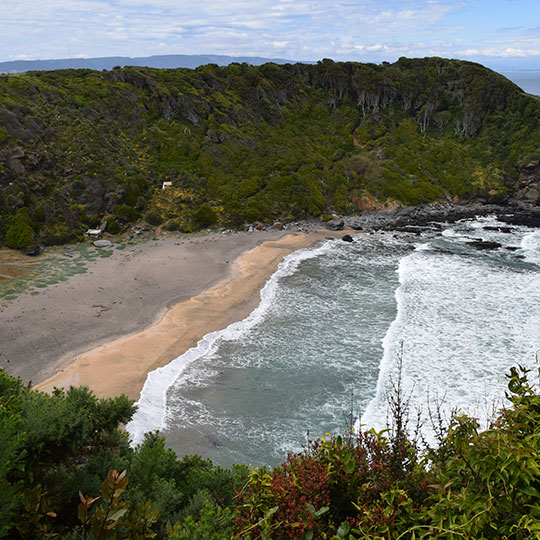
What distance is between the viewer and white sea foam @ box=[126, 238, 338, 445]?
522 inches

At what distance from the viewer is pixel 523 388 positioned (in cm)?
355

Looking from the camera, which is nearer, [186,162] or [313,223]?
[313,223]

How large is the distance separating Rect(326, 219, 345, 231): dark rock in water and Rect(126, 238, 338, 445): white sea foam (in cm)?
1480

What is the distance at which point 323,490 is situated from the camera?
11.4ft

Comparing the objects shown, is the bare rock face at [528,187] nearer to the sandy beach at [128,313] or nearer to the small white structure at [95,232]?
the sandy beach at [128,313]

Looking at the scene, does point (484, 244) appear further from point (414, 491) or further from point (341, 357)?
point (414, 491)

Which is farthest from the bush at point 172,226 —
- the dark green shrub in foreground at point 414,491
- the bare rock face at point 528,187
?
the bare rock face at point 528,187

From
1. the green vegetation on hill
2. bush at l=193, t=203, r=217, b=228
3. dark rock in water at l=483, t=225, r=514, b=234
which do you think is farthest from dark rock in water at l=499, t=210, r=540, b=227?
bush at l=193, t=203, r=217, b=228

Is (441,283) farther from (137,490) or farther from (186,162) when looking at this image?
(186,162)

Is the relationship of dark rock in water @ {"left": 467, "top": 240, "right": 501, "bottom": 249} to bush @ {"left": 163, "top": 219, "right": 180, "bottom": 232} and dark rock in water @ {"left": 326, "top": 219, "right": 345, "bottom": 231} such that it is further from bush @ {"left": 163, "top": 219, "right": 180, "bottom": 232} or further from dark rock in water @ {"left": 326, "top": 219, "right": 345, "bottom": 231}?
bush @ {"left": 163, "top": 219, "right": 180, "bottom": 232}

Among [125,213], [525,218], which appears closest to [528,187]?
[525,218]

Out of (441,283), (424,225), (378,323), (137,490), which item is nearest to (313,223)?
(424,225)

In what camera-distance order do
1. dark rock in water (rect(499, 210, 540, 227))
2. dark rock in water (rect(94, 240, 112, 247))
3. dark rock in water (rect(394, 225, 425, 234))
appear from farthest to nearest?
dark rock in water (rect(499, 210, 540, 227)) → dark rock in water (rect(394, 225, 425, 234)) → dark rock in water (rect(94, 240, 112, 247))

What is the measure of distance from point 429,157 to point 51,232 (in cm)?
4521
